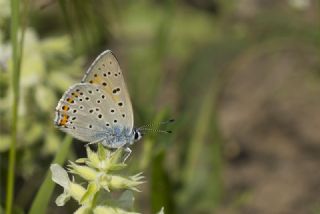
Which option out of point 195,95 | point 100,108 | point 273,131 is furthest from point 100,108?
point 273,131

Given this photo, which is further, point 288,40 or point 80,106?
point 288,40

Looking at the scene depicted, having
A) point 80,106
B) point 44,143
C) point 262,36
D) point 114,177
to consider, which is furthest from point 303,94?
point 114,177

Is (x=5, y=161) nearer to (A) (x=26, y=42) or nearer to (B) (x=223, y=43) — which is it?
(A) (x=26, y=42)

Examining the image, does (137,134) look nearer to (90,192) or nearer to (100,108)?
(100,108)

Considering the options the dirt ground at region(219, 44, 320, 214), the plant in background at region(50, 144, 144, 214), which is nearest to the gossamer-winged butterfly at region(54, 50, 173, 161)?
the plant in background at region(50, 144, 144, 214)

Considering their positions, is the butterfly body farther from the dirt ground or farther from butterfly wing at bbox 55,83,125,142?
the dirt ground

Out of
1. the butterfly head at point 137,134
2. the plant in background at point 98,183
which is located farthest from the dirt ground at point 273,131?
the plant in background at point 98,183
